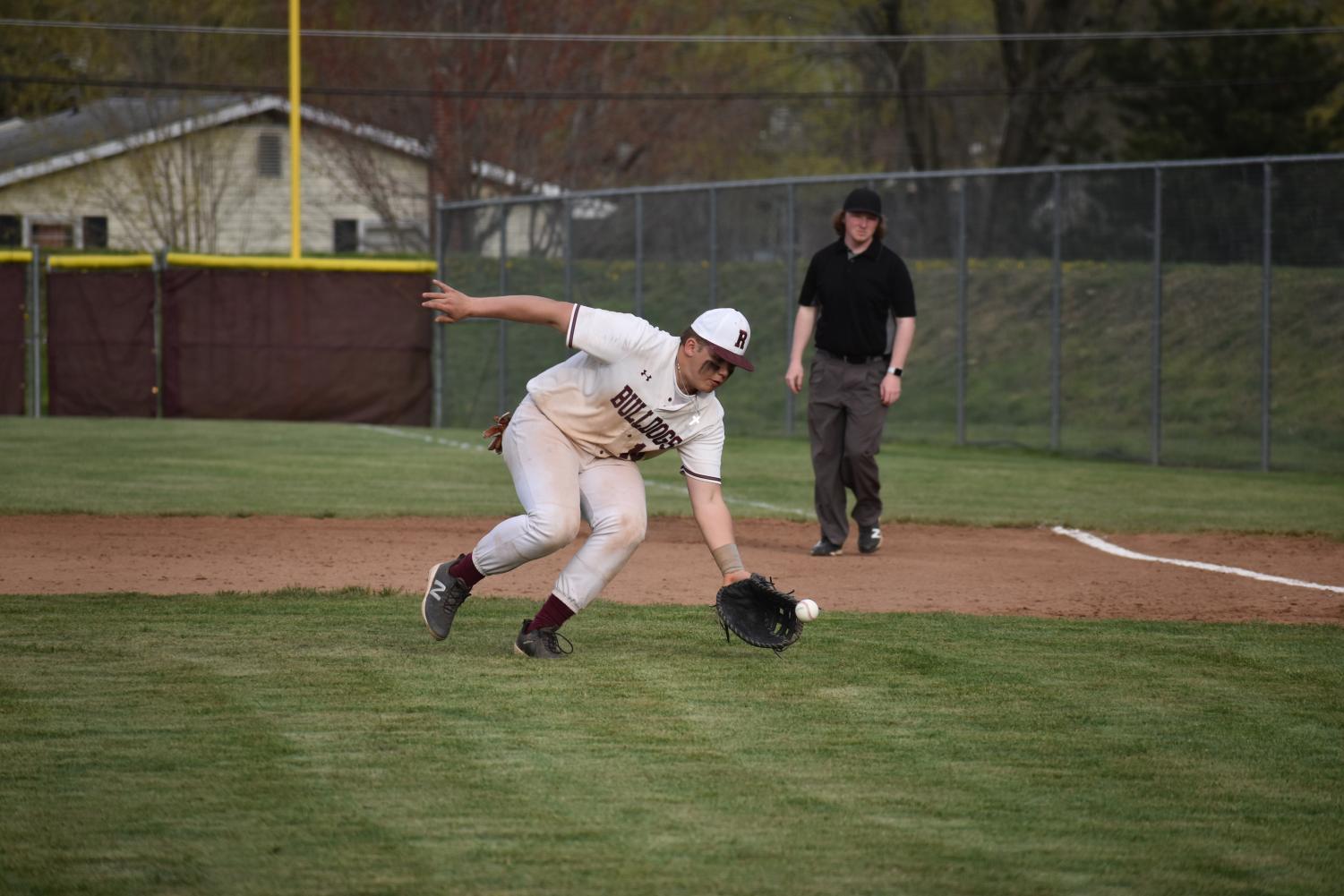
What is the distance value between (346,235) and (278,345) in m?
16.9

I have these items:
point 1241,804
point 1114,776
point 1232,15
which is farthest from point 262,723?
point 1232,15

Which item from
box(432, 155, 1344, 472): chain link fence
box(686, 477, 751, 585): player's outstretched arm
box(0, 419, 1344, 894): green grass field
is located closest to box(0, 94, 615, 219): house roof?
box(432, 155, 1344, 472): chain link fence

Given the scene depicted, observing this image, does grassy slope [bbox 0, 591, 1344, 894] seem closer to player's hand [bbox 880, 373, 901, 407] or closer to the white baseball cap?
the white baseball cap

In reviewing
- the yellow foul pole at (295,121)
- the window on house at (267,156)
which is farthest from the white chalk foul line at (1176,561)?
the window on house at (267,156)

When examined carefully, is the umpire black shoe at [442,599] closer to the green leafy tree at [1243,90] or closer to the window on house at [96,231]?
the green leafy tree at [1243,90]

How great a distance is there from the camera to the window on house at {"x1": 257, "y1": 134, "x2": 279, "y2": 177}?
36.2 metres

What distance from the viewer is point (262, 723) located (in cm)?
523

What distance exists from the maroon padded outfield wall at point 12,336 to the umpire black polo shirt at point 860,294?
49.4 feet

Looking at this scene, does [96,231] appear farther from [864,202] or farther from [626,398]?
[626,398]

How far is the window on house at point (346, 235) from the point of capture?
126ft

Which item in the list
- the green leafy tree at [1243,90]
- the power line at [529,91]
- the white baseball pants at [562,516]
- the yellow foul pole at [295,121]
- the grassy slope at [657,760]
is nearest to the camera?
the grassy slope at [657,760]

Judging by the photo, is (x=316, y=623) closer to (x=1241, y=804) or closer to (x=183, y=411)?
(x=1241, y=804)

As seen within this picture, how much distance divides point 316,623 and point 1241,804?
156 inches

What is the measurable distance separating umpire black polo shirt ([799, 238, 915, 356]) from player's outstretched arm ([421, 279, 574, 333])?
151 inches
